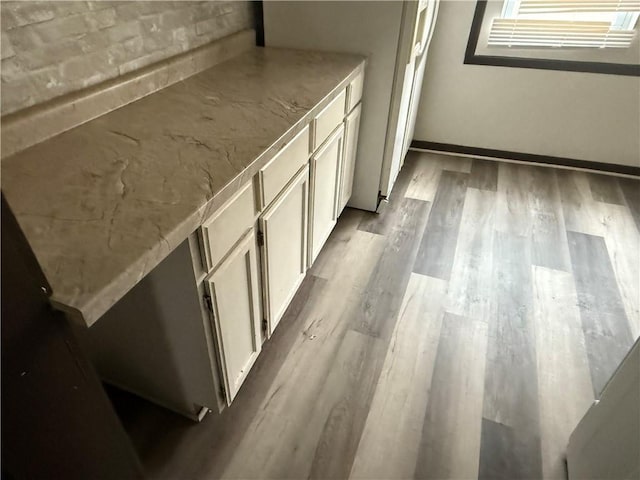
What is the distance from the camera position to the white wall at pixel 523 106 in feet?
9.40

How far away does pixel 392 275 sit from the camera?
2.15 metres

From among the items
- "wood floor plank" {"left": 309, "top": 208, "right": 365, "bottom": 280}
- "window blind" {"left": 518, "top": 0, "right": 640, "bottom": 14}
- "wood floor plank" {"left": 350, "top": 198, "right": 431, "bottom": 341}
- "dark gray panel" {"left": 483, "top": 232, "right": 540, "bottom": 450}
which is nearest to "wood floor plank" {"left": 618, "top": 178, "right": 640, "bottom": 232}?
"dark gray panel" {"left": 483, "top": 232, "right": 540, "bottom": 450}


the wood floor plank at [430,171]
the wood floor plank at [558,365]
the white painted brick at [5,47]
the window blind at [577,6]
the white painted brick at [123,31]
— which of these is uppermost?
the white painted brick at [5,47]

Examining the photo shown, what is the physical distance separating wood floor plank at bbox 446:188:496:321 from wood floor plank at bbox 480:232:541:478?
5 centimetres

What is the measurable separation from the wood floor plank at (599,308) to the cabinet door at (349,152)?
128 centimetres

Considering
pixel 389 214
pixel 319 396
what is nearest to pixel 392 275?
pixel 389 214

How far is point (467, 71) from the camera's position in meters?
3.03

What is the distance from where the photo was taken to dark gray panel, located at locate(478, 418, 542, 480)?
53.5 inches

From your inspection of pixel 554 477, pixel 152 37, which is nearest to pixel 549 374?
pixel 554 477

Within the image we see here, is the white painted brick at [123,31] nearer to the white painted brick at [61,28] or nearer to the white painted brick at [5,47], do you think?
the white painted brick at [61,28]

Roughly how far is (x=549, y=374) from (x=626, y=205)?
5.74ft

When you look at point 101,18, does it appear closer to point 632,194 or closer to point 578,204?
point 578,204

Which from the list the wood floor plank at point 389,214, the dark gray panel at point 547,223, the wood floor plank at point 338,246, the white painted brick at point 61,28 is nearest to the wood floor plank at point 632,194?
the dark gray panel at point 547,223

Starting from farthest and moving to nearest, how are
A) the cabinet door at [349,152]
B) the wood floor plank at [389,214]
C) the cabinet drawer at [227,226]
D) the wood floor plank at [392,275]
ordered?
the wood floor plank at [389,214], the cabinet door at [349,152], the wood floor plank at [392,275], the cabinet drawer at [227,226]
